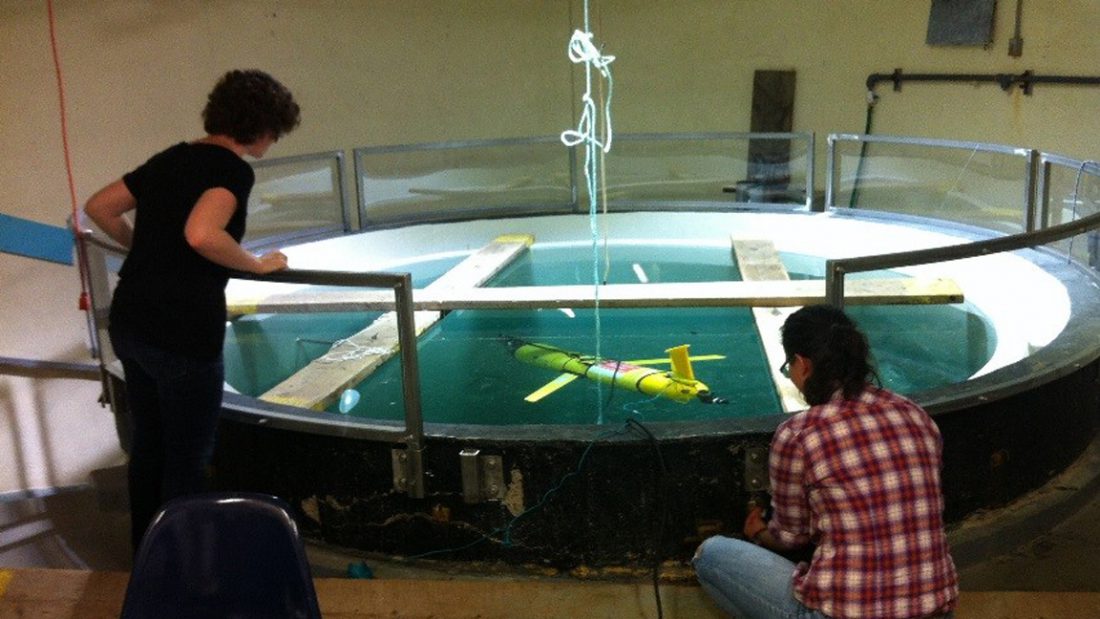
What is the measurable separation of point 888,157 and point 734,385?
131 inches

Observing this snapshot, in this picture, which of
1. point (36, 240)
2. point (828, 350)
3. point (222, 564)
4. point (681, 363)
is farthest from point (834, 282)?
point (36, 240)

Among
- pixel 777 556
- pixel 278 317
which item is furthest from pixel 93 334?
pixel 777 556

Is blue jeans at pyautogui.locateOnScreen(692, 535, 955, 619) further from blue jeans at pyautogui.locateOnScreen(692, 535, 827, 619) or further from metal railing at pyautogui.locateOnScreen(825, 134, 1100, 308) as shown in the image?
metal railing at pyautogui.locateOnScreen(825, 134, 1100, 308)

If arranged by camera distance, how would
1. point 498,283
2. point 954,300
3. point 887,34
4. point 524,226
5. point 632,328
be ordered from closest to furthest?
point 954,300, point 632,328, point 498,283, point 524,226, point 887,34

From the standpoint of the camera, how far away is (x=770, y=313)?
199 inches

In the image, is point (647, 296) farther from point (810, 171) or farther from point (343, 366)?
point (810, 171)

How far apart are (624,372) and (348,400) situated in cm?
117

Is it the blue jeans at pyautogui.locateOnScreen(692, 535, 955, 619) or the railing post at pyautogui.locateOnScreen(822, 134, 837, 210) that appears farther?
the railing post at pyautogui.locateOnScreen(822, 134, 837, 210)

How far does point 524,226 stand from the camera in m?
7.59

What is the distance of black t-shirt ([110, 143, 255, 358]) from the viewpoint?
273 cm

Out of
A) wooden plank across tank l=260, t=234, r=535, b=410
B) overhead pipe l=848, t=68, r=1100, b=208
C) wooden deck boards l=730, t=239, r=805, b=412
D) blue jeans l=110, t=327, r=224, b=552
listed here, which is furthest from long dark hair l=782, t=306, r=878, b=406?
overhead pipe l=848, t=68, r=1100, b=208

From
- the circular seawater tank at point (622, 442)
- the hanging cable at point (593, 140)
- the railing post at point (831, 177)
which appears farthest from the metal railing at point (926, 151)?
the hanging cable at point (593, 140)

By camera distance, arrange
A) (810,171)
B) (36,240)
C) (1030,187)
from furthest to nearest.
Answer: (810,171) → (1030,187) → (36,240)

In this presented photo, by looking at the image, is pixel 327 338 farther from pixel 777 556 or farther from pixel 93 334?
pixel 777 556
